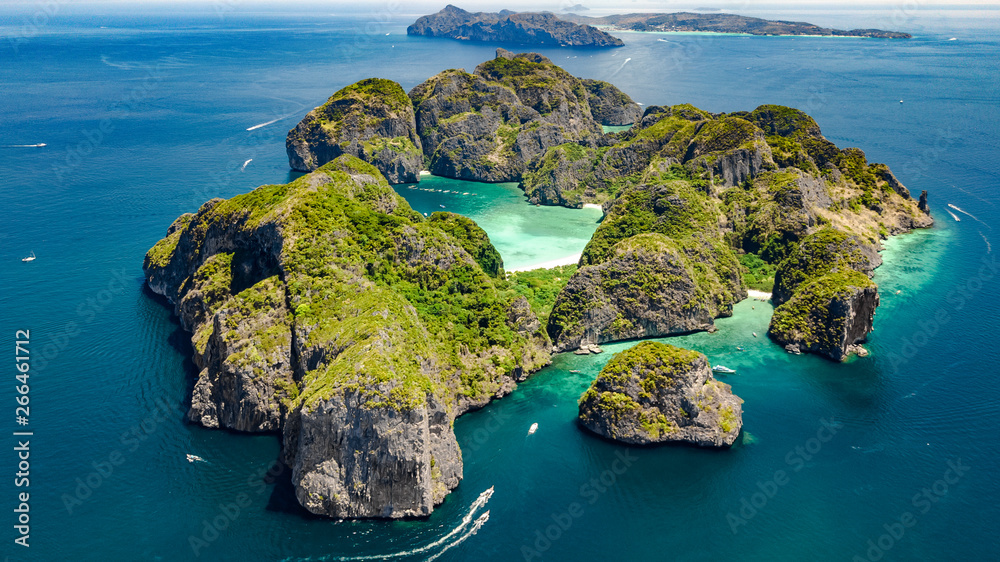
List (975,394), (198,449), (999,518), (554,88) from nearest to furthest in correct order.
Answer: (999,518), (198,449), (975,394), (554,88)

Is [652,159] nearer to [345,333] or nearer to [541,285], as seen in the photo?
[541,285]

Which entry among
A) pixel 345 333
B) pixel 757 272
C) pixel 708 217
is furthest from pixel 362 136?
pixel 345 333

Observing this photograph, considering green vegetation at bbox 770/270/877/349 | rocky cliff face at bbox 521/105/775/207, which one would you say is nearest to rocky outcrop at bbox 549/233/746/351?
green vegetation at bbox 770/270/877/349

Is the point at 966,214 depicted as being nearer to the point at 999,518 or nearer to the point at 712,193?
the point at 712,193

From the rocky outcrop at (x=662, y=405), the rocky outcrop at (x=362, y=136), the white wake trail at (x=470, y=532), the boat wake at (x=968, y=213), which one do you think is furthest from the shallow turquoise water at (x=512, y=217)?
the boat wake at (x=968, y=213)

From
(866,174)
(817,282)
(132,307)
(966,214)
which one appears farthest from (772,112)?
(132,307)
